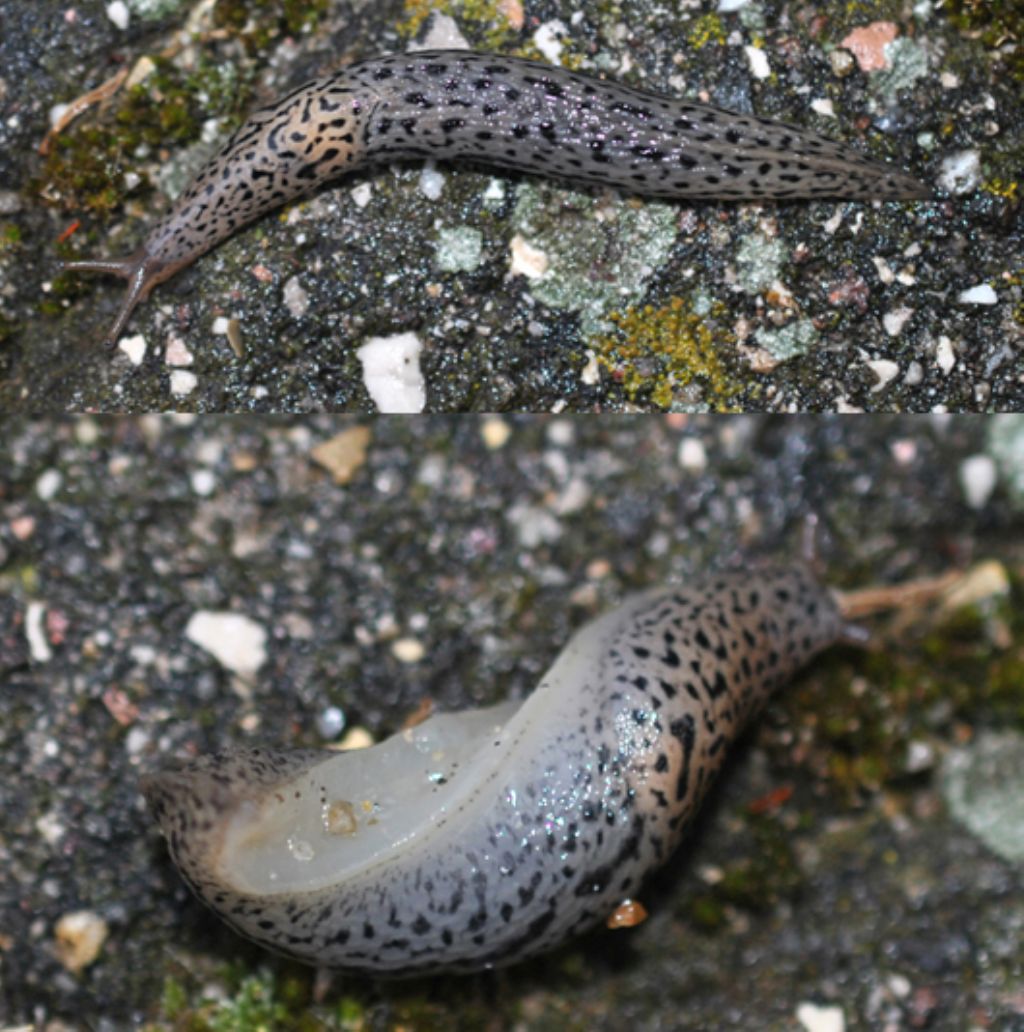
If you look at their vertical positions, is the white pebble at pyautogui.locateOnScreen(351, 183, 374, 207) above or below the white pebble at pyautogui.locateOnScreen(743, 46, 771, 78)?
below

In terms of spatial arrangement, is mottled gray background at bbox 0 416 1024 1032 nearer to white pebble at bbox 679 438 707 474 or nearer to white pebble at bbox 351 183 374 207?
white pebble at bbox 679 438 707 474

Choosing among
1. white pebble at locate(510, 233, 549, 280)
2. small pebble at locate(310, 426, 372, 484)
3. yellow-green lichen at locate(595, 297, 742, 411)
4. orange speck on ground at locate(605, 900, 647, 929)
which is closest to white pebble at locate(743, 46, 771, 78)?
yellow-green lichen at locate(595, 297, 742, 411)

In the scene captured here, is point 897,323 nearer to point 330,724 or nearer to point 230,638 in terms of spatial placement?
point 330,724

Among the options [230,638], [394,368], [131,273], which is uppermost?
[131,273]

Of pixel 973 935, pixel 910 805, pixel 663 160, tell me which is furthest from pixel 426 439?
pixel 973 935

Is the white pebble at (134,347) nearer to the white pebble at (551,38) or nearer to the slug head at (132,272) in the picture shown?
the slug head at (132,272)

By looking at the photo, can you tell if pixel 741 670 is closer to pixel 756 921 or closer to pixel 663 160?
pixel 756 921

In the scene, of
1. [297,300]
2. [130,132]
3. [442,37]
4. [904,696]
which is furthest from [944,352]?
[130,132]
